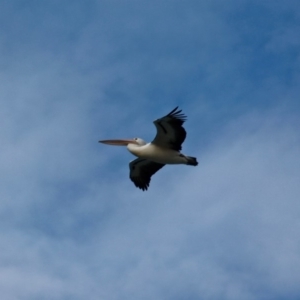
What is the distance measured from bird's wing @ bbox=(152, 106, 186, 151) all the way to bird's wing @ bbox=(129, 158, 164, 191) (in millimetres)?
2390

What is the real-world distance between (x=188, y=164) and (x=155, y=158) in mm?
1207

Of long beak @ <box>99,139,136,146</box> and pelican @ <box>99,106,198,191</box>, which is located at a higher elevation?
long beak @ <box>99,139,136,146</box>

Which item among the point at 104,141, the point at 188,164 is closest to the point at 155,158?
the point at 188,164

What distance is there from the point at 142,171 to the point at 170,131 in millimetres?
3839

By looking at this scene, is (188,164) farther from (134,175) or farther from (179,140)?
(134,175)

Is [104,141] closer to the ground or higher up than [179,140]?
higher up

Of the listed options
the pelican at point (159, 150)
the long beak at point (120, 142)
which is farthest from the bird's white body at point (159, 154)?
the long beak at point (120, 142)

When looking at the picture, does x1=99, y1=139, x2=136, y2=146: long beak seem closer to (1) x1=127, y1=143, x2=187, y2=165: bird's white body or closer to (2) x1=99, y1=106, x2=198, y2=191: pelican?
(2) x1=99, y1=106, x2=198, y2=191: pelican

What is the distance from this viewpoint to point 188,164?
36.4 meters

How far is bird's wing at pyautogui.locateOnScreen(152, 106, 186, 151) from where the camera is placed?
3491 cm

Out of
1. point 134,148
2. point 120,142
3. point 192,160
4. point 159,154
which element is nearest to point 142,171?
point 120,142

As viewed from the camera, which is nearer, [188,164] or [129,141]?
[188,164]

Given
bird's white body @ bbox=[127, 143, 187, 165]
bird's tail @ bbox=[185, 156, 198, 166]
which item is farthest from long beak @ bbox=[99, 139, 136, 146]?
bird's tail @ bbox=[185, 156, 198, 166]

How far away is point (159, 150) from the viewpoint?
3650 centimetres
